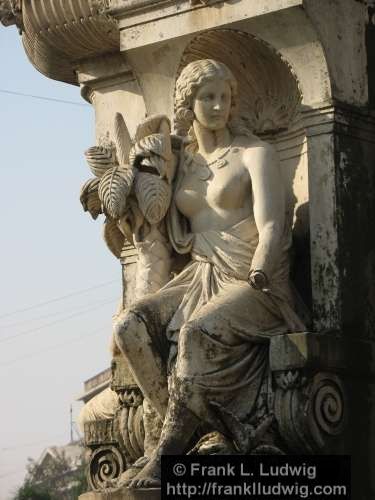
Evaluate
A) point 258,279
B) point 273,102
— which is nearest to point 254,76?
point 273,102

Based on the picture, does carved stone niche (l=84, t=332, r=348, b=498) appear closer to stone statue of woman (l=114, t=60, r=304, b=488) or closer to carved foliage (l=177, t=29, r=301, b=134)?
stone statue of woman (l=114, t=60, r=304, b=488)

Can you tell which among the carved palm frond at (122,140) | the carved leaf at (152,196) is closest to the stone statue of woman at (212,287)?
the carved leaf at (152,196)

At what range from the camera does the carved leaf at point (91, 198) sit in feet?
48.9

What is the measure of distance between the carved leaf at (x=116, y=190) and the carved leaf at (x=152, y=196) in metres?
0.08

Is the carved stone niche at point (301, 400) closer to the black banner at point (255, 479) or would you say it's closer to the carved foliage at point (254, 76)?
the black banner at point (255, 479)

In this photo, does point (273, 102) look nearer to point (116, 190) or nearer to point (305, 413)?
point (116, 190)

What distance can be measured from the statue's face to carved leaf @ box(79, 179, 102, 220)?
1.04 metres

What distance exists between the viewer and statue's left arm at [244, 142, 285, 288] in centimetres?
1388

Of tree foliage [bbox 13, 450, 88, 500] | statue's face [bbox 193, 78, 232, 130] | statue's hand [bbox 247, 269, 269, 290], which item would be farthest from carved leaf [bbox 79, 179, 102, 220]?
tree foliage [bbox 13, 450, 88, 500]

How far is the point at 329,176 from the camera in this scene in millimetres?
14234

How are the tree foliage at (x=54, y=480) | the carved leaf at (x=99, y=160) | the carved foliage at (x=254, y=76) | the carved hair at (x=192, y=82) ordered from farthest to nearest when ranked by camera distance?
the tree foliage at (x=54, y=480) < the carved leaf at (x=99, y=160) < the carved foliage at (x=254, y=76) < the carved hair at (x=192, y=82)

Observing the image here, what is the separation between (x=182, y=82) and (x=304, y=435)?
2774 mm

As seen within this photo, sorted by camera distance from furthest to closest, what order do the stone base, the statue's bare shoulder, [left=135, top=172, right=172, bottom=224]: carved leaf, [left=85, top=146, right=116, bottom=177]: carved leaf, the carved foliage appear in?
[left=85, top=146, right=116, bottom=177]: carved leaf, the carved foliage, [left=135, top=172, right=172, bottom=224]: carved leaf, the statue's bare shoulder, the stone base

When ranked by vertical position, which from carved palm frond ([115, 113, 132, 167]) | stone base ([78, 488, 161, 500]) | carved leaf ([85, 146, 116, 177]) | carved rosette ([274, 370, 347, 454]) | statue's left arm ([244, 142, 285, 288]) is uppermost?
carved palm frond ([115, 113, 132, 167])
